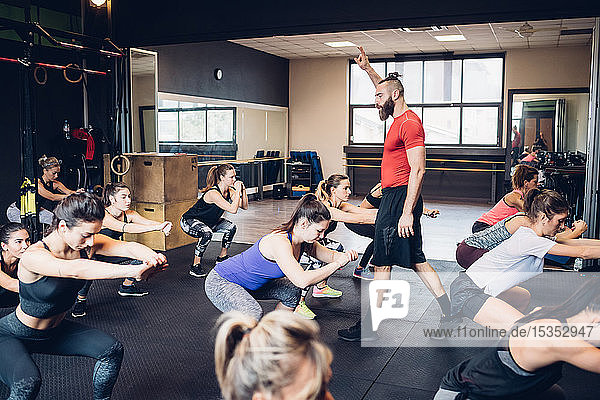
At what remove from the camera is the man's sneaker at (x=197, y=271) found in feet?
17.7

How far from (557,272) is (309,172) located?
7.94m

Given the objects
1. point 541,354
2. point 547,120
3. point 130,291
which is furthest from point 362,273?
point 547,120

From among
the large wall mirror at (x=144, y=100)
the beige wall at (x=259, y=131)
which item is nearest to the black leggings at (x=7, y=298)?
the large wall mirror at (x=144, y=100)

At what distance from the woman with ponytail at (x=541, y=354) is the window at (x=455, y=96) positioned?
10.5 meters

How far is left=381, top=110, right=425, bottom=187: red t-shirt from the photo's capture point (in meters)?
3.45

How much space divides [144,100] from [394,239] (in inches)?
215

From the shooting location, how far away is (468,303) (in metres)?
2.69

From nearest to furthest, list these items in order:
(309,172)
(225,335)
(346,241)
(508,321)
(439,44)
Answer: (225,335) → (508,321) → (346,241) → (439,44) → (309,172)

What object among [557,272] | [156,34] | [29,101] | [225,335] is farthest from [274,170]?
[225,335]

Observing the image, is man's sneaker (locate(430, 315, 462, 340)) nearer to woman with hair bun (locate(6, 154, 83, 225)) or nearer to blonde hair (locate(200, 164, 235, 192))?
blonde hair (locate(200, 164, 235, 192))

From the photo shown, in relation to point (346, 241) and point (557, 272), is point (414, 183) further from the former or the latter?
point (346, 241)

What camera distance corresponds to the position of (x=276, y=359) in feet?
3.95

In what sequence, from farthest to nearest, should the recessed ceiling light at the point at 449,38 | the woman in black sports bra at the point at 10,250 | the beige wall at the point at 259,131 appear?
the beige wall at the point at 259,131 < the recessed ceiling light at the point at 449,38 < the woman in black sports bra at the point at 10,250

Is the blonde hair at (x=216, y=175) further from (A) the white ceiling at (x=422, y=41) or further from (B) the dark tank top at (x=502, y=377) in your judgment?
(A) the white ceiling at (x=422, y=41)
